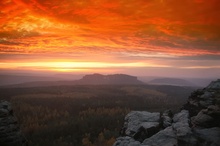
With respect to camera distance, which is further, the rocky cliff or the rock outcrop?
the rock outcrop

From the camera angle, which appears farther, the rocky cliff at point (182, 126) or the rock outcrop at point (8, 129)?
the rock outcrop at point (8, 129)

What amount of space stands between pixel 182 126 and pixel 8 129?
103ft

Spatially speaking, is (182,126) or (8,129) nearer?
(182,126)

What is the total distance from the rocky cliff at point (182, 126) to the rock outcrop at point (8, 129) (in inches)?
865

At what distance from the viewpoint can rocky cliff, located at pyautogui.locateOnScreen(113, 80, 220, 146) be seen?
2336cm

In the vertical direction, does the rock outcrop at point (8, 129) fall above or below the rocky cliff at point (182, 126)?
below

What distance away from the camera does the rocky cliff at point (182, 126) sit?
23359 millimetres

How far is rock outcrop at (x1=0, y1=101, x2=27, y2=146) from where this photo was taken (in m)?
39.9

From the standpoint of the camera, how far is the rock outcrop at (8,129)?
131 feet

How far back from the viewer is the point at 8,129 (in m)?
41.0

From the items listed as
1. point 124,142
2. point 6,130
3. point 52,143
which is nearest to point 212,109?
point 124,142

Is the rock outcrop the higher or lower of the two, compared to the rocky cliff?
lower

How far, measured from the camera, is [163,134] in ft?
85.6

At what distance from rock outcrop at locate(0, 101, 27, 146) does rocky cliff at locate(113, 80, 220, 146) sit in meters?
22.0
